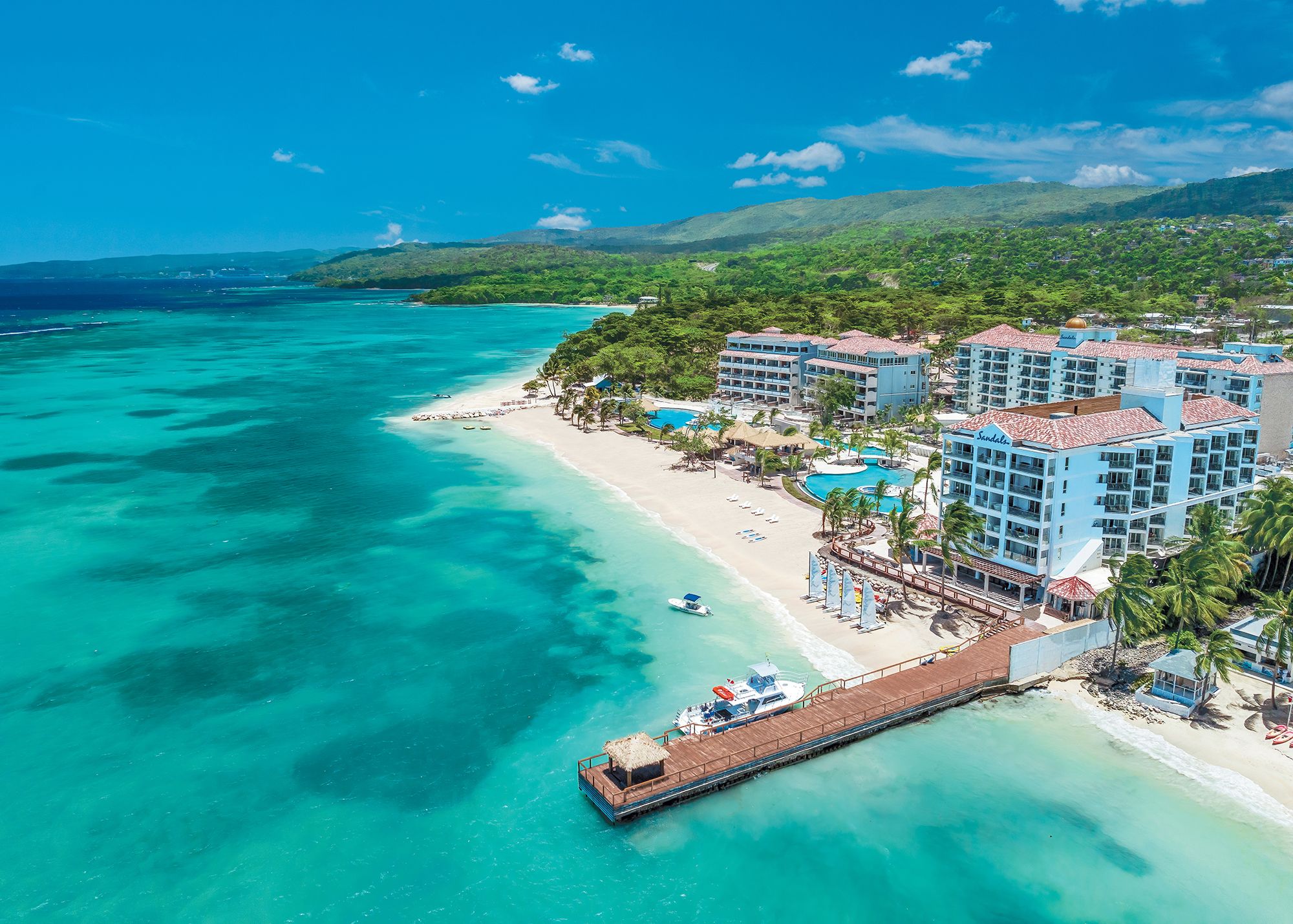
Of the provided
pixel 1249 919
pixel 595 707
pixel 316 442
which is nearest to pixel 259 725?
pixel 595 707

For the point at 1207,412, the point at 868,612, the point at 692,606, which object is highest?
the point at 1207,412

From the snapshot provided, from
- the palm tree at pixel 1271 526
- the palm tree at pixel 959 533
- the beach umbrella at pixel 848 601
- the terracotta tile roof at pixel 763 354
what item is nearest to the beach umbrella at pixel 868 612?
the beach umbrella at pixel 848 601

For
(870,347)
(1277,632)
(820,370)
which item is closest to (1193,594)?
(1277,632)

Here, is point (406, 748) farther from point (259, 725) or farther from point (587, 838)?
point (587, 838)

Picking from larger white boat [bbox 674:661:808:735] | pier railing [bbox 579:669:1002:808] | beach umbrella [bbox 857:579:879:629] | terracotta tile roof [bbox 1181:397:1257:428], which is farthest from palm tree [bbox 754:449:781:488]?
larger white boat [bbox 674:661:808:735]

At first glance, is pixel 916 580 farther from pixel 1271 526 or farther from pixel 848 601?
pixel 1271 526

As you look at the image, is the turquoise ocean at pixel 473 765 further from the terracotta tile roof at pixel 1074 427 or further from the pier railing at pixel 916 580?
the terracotta tile roof at pixel 1074 427
